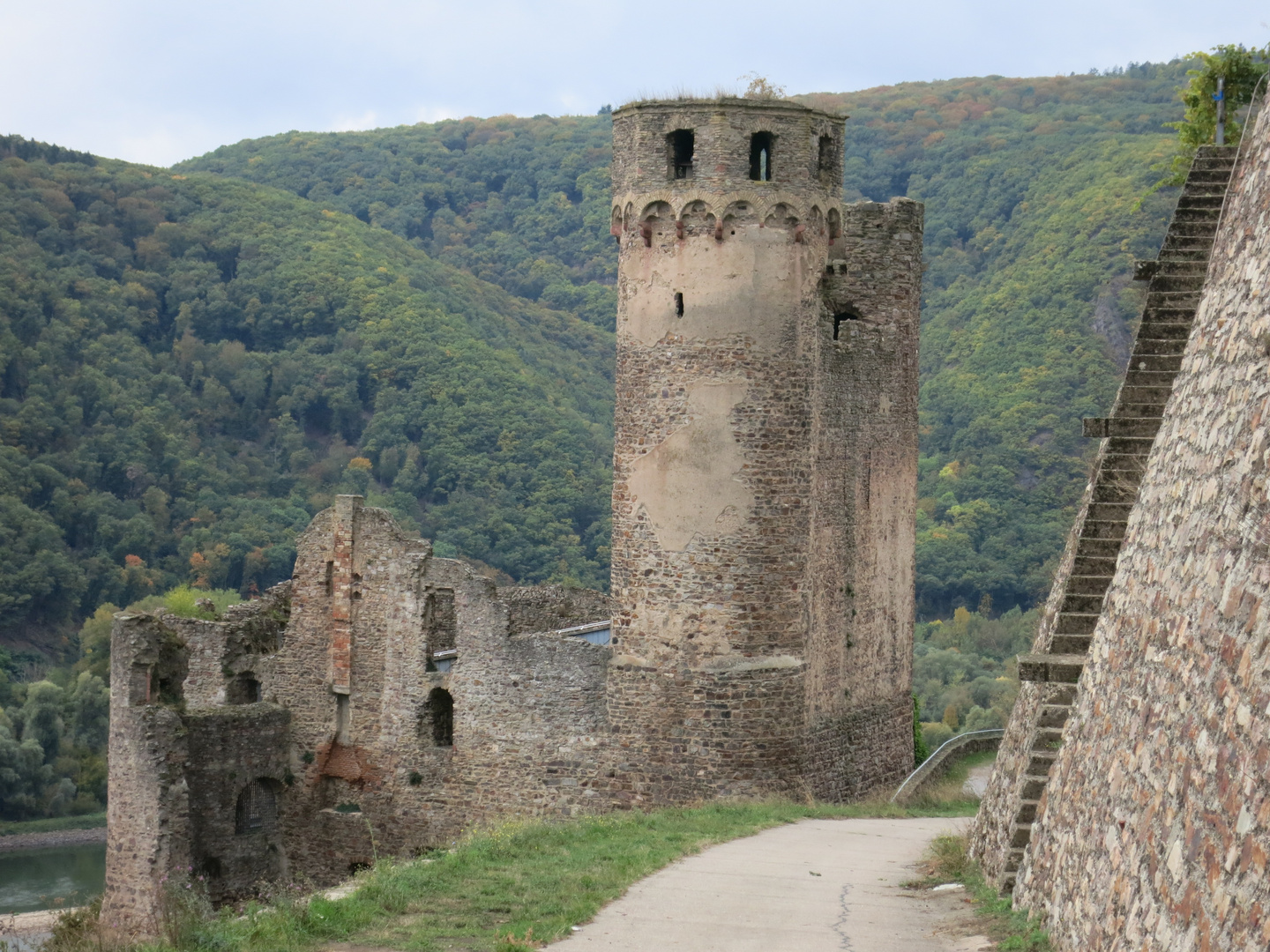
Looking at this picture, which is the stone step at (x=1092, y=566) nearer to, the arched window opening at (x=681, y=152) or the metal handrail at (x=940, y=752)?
the metal handrail at (x=940, y=752)

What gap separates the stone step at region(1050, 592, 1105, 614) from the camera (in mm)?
12109

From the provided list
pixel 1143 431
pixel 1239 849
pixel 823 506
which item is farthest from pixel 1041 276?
pixel 1239 849

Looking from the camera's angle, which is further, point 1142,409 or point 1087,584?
point 1142,409

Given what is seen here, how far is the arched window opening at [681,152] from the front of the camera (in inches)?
737

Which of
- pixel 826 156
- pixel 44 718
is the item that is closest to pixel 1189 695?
pixel 826 156

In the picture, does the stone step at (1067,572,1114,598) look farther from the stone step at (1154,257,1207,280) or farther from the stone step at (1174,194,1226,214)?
the stone step at (1174,194,1226,214)

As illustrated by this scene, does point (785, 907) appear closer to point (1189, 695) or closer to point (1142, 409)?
point (1142, 409)

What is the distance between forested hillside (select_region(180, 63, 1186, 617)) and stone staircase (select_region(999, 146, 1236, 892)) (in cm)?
601

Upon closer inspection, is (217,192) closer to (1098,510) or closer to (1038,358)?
(1038,358)

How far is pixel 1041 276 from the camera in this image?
55250 millimetres

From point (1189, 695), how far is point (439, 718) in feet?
44.5

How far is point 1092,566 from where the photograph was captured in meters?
12.2

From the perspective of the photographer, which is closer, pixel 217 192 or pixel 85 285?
pixel 85 285

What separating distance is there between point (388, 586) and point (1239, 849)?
15.1 metres
